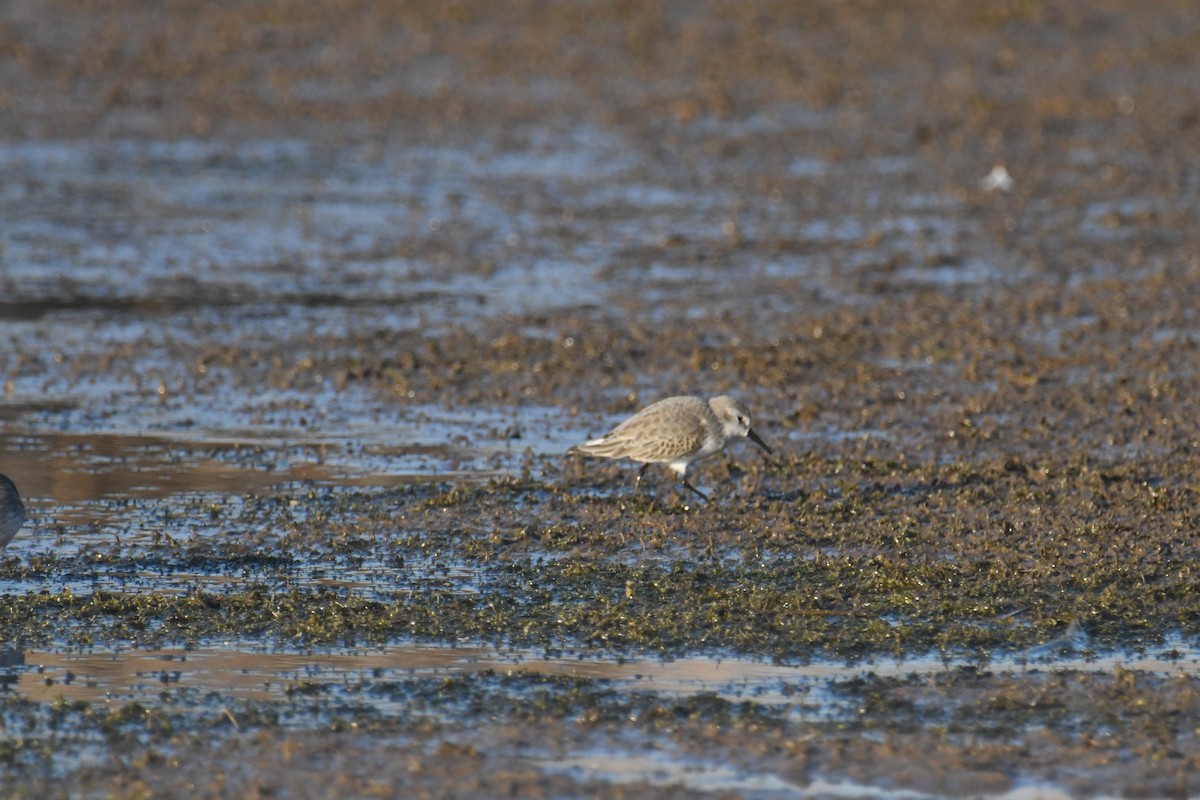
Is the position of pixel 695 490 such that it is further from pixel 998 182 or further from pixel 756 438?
Result: pixel 998 182

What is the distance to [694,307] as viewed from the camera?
1449 centimetres

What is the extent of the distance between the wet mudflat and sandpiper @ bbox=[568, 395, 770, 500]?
0.91ft

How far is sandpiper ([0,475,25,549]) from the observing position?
8.27m

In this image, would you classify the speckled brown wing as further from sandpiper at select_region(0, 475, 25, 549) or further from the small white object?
the small white object

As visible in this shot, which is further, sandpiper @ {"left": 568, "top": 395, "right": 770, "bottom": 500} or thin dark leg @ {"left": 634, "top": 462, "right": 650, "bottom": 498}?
thin dark leg @ {"left": 634, "top": 462, "right": 650, "bottom": 498}

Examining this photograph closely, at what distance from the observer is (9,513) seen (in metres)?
8.29

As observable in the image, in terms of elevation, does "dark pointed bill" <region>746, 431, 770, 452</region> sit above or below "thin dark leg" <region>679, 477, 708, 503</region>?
above

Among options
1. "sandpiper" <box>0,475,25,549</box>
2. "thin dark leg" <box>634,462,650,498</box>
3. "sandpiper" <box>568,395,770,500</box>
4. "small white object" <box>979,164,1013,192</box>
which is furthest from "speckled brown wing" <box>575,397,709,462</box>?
"small white object" <box>979,164,1013,192</box>

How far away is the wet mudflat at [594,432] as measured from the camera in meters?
6.74

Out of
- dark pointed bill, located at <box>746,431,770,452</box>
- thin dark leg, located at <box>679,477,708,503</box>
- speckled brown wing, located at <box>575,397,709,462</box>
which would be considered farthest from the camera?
dark pointed bill, located at <box>746,431,770,452</box>

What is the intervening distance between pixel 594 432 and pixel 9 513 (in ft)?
13.0

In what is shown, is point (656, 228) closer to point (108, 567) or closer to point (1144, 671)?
point (108, 567)

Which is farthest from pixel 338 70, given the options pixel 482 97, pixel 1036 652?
pixel 1036 652

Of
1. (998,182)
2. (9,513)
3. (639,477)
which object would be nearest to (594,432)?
(639,477)
